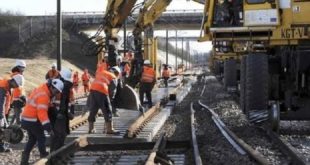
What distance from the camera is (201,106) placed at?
2267 centimetres

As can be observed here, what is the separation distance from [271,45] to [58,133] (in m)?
5.42

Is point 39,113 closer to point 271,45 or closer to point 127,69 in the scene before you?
point 271,45

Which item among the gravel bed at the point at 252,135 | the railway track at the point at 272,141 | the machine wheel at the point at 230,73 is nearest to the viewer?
the railway track at the point at 272,141

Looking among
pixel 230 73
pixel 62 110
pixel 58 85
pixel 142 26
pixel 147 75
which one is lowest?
pixel 230 73

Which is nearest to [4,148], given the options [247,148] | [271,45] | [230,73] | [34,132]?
[34,132]

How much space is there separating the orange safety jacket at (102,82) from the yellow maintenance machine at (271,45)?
2502 mm

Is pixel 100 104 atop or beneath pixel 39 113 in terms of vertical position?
beneath

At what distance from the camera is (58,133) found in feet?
33.5

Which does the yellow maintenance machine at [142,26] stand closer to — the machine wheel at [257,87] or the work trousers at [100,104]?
the work trousers at [100,104]

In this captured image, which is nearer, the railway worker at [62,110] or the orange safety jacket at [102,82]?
the railway worker at [62,110]

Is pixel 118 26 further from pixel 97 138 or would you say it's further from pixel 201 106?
pixel 97 138

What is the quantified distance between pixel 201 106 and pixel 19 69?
1030 centimetres

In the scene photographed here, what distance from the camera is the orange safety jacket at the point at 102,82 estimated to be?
1393cm

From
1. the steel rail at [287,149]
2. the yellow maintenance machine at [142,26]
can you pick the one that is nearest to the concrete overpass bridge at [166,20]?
the yellow maintenance machine at [142,26]
